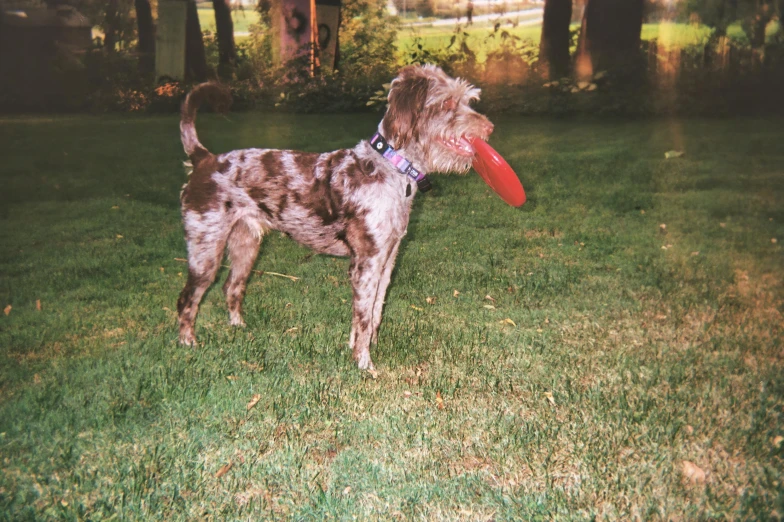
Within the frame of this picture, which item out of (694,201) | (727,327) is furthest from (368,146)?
(694,201)

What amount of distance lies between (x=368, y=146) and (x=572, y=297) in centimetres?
278

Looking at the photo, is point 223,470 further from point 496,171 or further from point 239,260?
point 496,171

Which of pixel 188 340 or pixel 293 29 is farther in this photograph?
pixel 293 29

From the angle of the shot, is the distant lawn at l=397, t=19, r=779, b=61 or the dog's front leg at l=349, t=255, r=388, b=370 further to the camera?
the distant lawn at l=397, t=19, r=779, b=61

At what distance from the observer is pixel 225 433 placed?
3912mm

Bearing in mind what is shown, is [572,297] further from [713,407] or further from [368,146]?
[368,146]

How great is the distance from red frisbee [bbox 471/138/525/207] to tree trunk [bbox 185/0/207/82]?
36.0 feet

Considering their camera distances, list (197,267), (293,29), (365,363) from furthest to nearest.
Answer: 1. (293,29)
2. (197,267)
3. (365,363)

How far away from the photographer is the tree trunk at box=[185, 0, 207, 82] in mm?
14656

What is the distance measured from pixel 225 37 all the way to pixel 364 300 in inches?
467

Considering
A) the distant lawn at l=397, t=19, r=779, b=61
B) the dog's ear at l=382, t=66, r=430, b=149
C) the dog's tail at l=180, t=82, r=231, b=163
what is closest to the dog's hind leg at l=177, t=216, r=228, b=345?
the dog's tail at l=180, t=82, r=231, b=163

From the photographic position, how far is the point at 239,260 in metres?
5.50

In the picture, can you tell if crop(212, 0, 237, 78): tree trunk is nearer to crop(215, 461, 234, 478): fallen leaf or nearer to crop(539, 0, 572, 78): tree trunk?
crop(539, 0, 572, 78): tree trunk

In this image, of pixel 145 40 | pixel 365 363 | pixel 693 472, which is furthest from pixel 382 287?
pixel 145 40
